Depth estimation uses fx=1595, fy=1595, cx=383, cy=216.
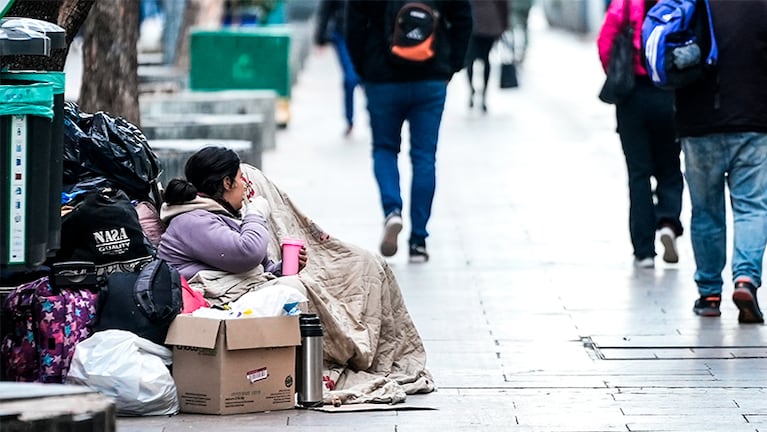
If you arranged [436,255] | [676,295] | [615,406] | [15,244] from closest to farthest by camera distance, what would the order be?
1. [15,244]
2. [615,406]
3. [676,295]
4. [436,255]

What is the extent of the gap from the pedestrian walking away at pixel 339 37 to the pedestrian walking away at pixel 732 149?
30.2 feet

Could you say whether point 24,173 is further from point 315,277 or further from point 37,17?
point 315,277

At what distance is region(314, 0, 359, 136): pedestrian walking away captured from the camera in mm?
16798

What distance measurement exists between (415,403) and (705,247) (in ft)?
7.73

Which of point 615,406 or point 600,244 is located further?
point 600,244

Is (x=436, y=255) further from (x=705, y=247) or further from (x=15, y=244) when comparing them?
(x=15, y=244)

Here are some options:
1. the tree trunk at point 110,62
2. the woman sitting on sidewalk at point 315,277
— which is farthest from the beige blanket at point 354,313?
the tree trunk at point 110,62

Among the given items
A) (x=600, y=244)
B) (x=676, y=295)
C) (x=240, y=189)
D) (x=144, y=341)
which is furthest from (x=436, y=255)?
(x=144, y=341)

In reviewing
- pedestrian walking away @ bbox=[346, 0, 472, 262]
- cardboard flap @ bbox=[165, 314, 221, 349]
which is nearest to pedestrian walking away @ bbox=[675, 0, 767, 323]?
pedestrian walking away @ bbox=[346, 0, 472, 262]

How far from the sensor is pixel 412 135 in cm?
944

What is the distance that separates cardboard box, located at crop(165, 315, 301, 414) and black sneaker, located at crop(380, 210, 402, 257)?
3530 millimetres

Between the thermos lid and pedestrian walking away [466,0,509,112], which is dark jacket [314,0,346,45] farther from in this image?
the thermos lid

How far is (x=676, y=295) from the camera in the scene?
838cm

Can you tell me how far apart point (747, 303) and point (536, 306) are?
1161 mm
